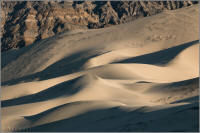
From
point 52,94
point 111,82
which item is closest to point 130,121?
point 52,94

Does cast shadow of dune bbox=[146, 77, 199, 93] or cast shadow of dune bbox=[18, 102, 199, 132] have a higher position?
cast shadow of dune bbox=[18, 102, 199, 132]

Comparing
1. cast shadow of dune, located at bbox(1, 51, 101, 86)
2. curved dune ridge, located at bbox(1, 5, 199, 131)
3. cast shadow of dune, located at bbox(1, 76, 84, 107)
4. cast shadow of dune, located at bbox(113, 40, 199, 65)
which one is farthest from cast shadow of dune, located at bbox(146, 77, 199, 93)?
cast shadow of dune, located at bbox(1, 51, 101, 86)

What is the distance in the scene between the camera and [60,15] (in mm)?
57719

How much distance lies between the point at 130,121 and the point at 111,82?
6.46 meters

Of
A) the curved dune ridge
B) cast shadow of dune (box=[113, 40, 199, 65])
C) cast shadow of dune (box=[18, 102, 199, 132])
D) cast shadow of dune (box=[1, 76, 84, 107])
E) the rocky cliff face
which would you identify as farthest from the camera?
the rocky cliff face

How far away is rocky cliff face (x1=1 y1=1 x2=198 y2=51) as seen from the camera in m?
55.3

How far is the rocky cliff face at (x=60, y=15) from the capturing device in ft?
182

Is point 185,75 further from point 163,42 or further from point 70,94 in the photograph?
point 163,42

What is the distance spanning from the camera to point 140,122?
6703 millimetres

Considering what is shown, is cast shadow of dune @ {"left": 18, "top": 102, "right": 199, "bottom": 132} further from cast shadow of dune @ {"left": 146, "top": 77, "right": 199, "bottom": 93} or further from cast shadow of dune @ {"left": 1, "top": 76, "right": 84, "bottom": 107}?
cast shadow of dune @ {"left": 1, "top": 76, "right": 84, "bottom": 107}

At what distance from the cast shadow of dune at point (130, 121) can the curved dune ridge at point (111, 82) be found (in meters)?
0.01

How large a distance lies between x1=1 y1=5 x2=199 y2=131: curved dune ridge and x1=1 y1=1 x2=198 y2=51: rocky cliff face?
2347 cm

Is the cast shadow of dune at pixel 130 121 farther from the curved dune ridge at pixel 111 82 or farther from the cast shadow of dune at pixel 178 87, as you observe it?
the cast shadow of dune at pixel 178 87

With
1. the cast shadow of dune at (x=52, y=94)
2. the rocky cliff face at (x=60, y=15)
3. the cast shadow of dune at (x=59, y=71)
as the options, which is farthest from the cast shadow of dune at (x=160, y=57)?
the rocky cliff face at (x=60, y=15)
